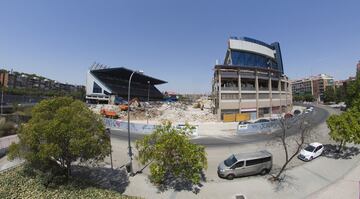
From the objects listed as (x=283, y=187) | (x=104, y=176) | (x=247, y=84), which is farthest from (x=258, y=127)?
(x=104, y=176)

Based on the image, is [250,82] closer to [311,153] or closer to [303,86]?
[311,153]

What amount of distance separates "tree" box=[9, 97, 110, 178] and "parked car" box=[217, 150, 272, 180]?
9.77 m

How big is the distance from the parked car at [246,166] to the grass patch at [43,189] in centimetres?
826

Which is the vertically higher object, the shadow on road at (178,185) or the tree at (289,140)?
the tree at (289,140)

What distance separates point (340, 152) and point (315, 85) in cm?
16087

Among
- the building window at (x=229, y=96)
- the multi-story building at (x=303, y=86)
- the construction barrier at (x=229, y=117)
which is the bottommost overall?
the construction barrier at (x=229, y=117)

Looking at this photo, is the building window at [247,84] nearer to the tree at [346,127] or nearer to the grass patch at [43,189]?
the tree at [346,127]

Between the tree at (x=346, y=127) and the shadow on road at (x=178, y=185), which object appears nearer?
the shadow on road at (x=178, y=185)

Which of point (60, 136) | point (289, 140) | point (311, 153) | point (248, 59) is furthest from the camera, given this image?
point (248, 59)

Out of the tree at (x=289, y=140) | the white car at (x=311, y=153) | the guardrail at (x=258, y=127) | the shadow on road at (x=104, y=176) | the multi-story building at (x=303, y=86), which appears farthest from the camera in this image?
the multi-story building at (x=303, y=86)

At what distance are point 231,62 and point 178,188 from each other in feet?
179

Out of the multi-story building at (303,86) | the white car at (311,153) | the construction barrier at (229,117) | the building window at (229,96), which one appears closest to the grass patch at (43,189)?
the white car at (311,153)

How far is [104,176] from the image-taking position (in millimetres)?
18562

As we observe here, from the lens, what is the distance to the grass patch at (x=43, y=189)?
14.7 metres
